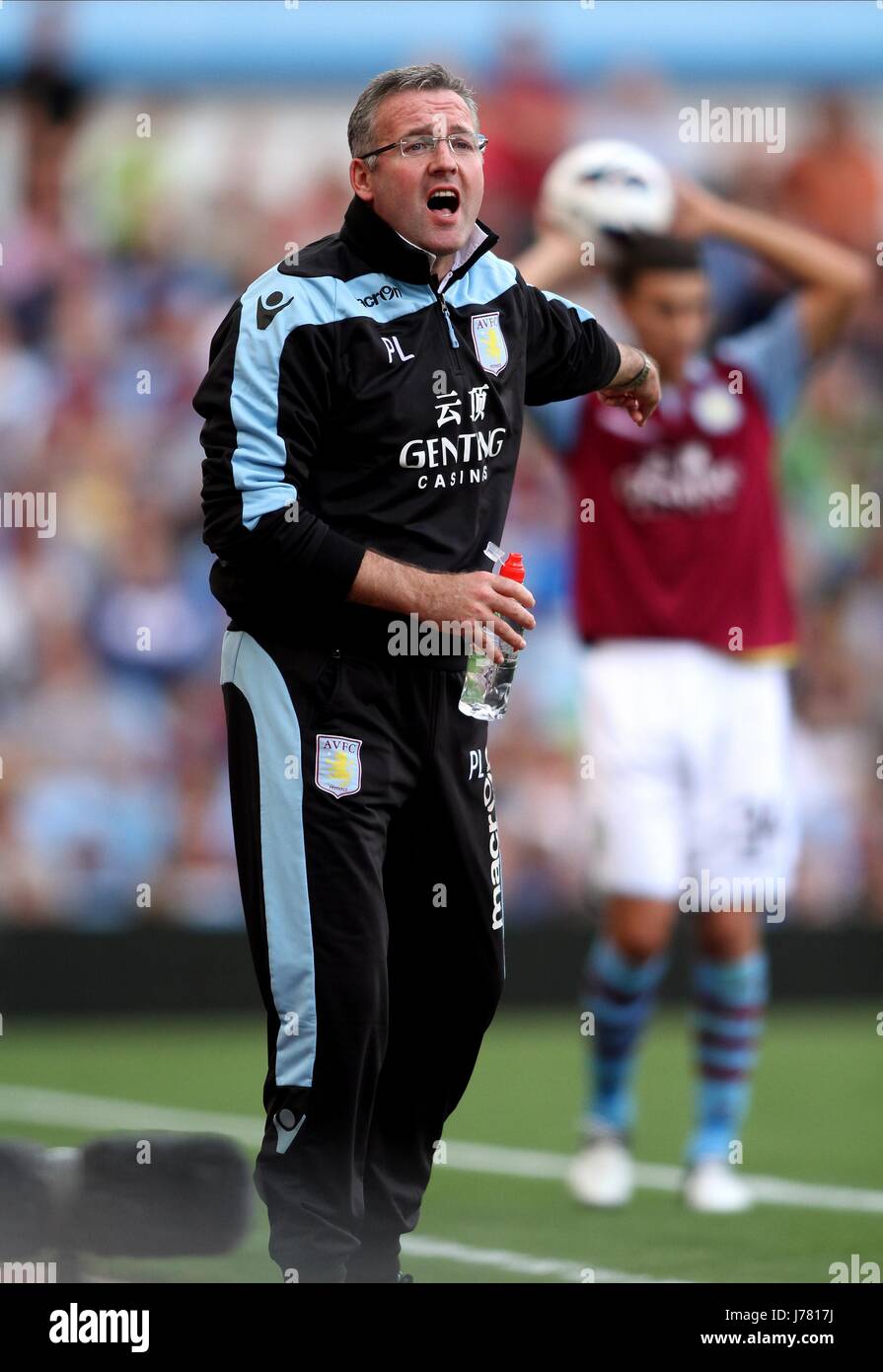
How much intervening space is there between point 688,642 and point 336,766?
10.1ft

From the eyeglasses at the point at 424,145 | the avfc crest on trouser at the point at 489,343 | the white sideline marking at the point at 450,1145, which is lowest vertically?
the white sideline marking at the point at 450,1145

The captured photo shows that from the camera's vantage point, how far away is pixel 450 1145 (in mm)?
7527

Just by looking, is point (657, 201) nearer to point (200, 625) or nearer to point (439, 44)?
point (200, 625)

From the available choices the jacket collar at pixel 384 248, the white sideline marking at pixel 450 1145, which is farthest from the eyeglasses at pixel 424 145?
the white sideline marking at pixel 450 1145

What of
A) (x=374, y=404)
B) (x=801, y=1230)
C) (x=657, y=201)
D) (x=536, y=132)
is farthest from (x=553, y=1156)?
(x=536, y=132)

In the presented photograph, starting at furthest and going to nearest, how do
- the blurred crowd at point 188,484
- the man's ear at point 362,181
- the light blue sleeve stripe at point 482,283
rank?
the blurred crowd at point 188,484
the light blue sleeve stripe at point 482,283
the man's ear at point 362,181

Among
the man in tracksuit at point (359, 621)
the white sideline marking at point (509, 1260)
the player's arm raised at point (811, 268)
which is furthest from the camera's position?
the player's arm raised at point (811, 268)

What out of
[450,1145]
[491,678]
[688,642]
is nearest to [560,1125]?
[450,1145]

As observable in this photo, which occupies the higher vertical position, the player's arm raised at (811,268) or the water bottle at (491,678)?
the player's arm raised at (811,268)

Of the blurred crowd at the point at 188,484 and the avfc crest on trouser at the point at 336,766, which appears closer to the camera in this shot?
the avfc crest on trouser at the point at 336,766

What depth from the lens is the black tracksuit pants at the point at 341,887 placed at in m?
4.25

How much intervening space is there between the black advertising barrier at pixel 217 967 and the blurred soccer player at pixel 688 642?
12.3 feet

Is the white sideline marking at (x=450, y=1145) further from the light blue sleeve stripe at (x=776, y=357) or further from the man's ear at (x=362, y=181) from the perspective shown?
the man's ear at (x=362, y=181)

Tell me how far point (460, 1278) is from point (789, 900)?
639 cm
